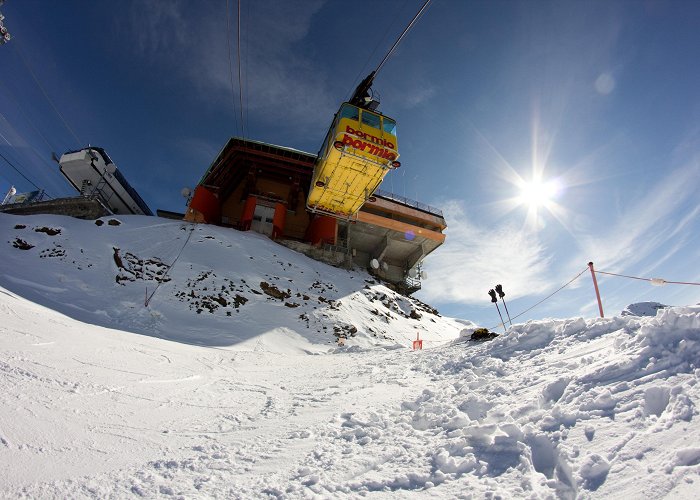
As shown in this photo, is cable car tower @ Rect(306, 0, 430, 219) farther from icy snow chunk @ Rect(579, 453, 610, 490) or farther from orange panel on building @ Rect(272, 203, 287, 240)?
orange panel on building @ Rect(272, 203, 287, 240)

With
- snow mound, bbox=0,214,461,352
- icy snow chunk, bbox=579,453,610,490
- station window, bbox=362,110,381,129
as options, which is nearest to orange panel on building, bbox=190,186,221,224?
snow mound, bbox=0,214,461,352

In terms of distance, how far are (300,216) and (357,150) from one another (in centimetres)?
2208

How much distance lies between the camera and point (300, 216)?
117ft

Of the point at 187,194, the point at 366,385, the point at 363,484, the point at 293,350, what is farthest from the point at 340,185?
the point at 187,194

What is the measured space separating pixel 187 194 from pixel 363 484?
114ft

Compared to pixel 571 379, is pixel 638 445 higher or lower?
lower

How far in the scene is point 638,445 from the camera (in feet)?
8.89

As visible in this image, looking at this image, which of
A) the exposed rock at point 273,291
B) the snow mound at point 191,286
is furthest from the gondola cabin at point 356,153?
the snow mound at point 191,286

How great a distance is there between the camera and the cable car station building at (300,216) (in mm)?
30500

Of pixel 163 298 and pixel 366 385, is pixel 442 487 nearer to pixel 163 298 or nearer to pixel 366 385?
pixel 366 385

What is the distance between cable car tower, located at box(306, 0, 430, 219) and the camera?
1430cm

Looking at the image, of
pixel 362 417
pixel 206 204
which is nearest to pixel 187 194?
pixel 206 204

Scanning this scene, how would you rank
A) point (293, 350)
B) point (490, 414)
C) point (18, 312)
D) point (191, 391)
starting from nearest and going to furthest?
point (490, 414), point (191, 391), point (18, 312), point (293, 350)

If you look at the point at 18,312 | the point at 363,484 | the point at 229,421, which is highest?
the point at 18,312
